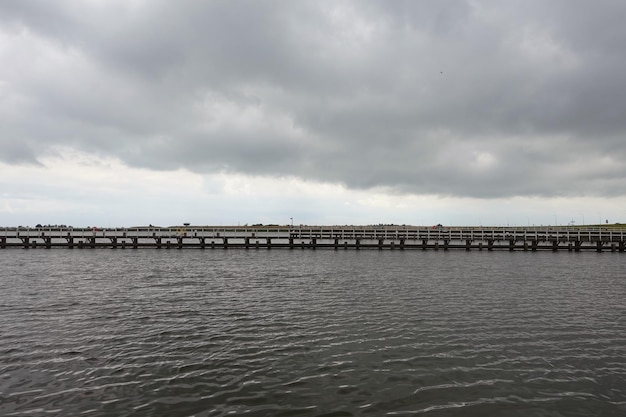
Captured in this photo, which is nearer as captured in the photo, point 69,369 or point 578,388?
point 578,388

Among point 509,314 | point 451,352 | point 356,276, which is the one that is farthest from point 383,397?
point 356,276

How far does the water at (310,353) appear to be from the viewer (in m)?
9.00

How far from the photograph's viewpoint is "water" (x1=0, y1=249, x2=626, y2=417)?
9000 mm

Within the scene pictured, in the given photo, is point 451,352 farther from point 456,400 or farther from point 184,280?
point 184,280

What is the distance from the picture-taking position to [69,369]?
428 inches

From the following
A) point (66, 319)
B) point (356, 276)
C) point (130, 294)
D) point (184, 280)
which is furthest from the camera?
point (356, 276)

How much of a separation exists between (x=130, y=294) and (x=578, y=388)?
2394cm

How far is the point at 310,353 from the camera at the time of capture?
12.5 m

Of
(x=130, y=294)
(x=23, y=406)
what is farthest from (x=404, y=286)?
(x=23, y=406)

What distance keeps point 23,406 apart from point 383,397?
8.83 m

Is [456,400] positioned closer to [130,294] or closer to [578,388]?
[578,388]

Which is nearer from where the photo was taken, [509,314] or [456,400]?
[456,400]

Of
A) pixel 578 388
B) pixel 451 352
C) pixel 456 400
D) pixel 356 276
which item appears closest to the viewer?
pixel 456 400

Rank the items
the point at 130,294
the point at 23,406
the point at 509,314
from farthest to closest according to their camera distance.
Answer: the point at 130,294
the point at 509,314
the point at 23,406
